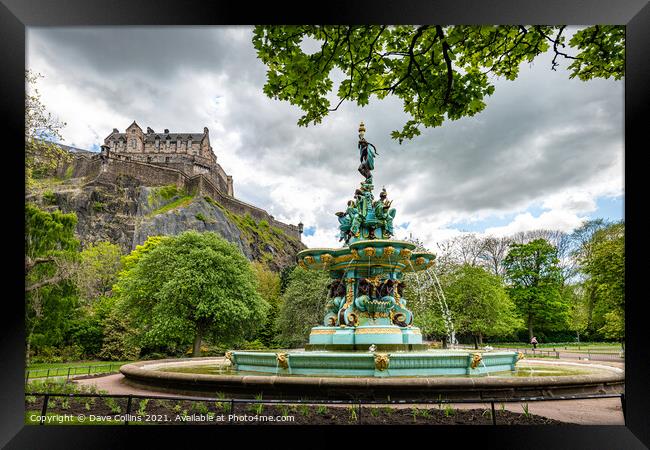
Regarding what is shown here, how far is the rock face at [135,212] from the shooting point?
59.3 metres

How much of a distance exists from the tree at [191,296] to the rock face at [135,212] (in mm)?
34097

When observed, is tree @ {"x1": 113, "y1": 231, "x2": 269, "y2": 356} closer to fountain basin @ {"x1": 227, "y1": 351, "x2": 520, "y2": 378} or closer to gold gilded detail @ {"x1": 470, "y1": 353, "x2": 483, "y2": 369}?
fountain basin @ {"x1": 227, "y1": 351, "x2": 520, "y2": 378}

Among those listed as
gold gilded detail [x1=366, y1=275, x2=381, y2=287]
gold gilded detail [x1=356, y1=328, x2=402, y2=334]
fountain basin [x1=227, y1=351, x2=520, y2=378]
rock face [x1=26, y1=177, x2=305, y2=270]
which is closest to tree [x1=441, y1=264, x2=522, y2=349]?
gold gilded detail [x1=366, y1=275, x2=381, y2=287]

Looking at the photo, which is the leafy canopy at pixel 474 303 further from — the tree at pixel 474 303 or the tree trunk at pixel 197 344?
the tree trunk at pixel 197 344

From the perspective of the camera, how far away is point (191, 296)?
2341 cm

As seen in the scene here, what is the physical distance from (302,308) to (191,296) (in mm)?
9857

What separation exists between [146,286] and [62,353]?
19.1 feet

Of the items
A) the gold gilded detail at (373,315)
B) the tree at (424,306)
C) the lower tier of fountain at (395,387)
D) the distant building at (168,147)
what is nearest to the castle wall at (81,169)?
the distant building at (168,147)

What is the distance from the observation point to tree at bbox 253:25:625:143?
15.2 feet

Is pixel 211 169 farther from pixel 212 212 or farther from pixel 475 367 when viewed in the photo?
pixel 475 367
